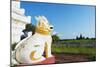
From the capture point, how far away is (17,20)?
7.47 feet

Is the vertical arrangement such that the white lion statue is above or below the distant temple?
below

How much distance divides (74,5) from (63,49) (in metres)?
0.52

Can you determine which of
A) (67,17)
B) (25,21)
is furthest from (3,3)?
(67,17)

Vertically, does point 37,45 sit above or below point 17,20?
below

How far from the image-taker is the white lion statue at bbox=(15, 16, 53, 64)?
2297mm

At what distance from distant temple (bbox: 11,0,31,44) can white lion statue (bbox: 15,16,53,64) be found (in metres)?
0.08

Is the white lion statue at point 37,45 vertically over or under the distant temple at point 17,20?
under

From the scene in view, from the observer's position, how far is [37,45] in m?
2.37

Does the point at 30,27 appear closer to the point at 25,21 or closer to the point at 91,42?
the point at 25,21

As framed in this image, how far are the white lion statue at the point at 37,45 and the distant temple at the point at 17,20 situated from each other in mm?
85

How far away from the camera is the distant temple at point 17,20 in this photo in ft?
7.38

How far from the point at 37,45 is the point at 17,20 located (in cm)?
34

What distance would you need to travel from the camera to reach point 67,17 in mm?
2518

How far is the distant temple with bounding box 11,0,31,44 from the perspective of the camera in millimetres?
2250
